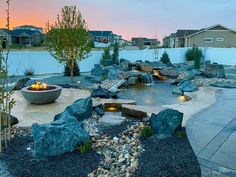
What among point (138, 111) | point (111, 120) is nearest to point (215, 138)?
point (138, 111)

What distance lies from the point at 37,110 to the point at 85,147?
12.1ft

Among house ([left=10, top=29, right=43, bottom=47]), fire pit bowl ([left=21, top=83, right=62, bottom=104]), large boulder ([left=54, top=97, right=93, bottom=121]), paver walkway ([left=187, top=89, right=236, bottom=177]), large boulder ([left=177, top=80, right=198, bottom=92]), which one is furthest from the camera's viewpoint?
house ([left=10, top=29, right=43, bottom=47])

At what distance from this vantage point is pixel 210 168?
425 centimetres

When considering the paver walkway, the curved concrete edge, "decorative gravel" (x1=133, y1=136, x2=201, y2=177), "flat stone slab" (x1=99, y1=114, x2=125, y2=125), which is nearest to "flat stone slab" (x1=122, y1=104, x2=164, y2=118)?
"flat stone slab" (x1=99, y1=114, x2=125, y2=125)

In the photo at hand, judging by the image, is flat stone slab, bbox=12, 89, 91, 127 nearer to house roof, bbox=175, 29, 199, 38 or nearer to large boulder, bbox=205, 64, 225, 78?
large boulder, bbox=205, 64, 225, 78

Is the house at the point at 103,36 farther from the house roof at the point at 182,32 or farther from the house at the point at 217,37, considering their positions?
the house at the point at 217,37

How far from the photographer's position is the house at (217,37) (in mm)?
36031

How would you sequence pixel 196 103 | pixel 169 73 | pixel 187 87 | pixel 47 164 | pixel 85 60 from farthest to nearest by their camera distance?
1. pixel 85 60
2. pixel 169 73
3. pixel 187 87
4. pixel 196 103
5. pixel 47 164

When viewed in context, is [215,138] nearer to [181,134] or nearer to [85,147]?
[181,134]

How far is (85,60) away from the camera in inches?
741

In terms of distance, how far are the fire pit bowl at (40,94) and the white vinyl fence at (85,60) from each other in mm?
2873

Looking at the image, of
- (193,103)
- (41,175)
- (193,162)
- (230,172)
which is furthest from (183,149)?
(193,103)

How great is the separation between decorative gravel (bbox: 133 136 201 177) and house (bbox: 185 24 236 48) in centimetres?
3383

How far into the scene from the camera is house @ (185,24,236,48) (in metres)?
36.0
